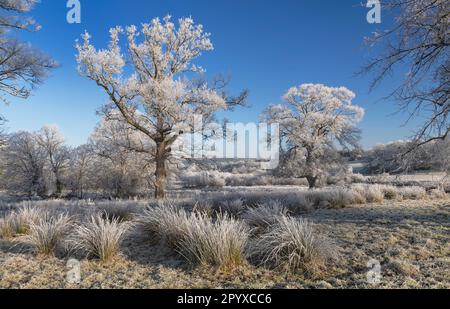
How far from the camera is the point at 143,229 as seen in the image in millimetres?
6344

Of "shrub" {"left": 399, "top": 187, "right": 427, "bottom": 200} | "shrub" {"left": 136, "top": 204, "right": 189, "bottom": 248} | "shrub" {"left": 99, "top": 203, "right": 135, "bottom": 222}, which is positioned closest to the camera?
"shrub" {"left": 136, "top": 204, "right": 189, "bottom": 248}

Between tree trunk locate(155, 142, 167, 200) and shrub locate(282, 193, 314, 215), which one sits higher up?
tree trunk locate(155, 142, 167, 200)

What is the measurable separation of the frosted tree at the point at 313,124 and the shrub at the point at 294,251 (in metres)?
18.4

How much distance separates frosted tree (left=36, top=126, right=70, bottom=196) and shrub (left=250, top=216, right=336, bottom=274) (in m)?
23.2

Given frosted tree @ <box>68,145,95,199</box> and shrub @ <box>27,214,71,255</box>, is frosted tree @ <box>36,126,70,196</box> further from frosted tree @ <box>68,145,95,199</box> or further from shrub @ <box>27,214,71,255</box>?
shrub @ <box>27,214,71,255</box>

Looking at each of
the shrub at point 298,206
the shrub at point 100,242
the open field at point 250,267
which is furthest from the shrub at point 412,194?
the shrub at point 100,242

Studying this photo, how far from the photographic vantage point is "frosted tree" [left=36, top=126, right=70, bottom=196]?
24.0 metres

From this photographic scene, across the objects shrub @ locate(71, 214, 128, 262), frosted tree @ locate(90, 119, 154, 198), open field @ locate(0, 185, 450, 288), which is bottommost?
open field @ locate(0, 185, 450, 288)

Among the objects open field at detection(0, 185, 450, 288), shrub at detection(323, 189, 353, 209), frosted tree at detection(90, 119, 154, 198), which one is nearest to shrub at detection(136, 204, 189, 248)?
open field at detection(0, 185, 450, 288)

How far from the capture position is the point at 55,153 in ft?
Result: 79.9

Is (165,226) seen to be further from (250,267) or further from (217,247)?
(250,267)

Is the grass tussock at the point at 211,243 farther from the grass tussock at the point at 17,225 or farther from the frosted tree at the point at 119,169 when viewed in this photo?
the frosted tree at the point at 119,169

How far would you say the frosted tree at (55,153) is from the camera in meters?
24.0
